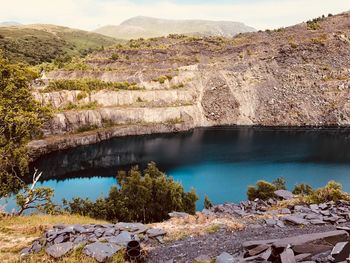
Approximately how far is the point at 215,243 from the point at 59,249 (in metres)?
5.67

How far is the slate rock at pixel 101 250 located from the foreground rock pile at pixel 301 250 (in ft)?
12.4

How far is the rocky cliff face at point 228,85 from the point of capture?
3442 inches

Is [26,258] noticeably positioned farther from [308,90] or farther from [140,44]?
[140,44]

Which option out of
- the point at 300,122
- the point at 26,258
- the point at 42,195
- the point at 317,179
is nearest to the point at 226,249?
the point at 26,258

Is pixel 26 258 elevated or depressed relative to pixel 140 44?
depressed

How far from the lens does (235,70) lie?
101m

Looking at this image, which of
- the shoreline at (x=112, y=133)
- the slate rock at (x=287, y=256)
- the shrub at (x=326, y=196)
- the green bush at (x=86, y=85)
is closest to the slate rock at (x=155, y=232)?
the slate rock at (x=287, y=256)

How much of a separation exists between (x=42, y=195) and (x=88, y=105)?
202ft

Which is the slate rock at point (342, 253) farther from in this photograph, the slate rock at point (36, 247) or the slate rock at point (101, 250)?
the slate rock at point (36, 247)

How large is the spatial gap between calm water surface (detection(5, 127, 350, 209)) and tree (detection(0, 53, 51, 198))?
22.0m

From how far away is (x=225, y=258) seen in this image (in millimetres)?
11648

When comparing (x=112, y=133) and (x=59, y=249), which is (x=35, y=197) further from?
A: (x=112, y=133)

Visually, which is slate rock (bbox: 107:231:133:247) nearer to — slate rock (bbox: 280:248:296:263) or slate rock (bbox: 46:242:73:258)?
slate rock (bbox: 46:242:73:258)

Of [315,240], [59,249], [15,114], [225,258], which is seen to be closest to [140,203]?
[15,114]
